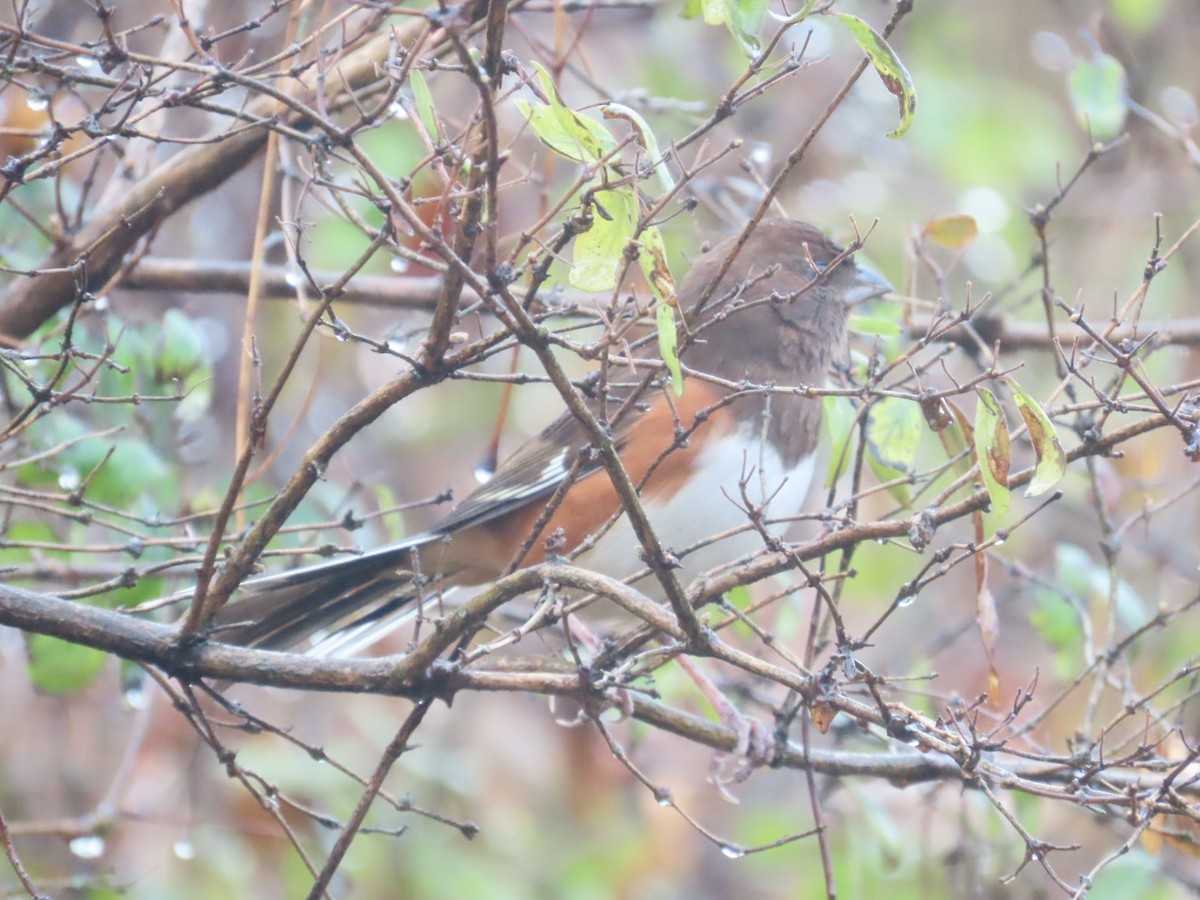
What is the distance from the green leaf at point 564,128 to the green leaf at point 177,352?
3.73ft

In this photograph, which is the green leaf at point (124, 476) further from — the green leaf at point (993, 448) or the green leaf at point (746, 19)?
the green leaf at point (993, 448)

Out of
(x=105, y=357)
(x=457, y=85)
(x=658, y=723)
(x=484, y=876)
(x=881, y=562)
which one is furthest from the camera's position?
(x=457, y=85)

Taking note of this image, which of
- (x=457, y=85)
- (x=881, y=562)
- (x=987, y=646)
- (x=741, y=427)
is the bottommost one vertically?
(x=987, y=646)

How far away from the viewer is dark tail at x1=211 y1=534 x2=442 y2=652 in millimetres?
2145

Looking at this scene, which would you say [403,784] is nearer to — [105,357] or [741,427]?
[741,427]

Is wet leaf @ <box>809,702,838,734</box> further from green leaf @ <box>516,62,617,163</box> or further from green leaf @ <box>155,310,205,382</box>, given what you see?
green leaf @ <box>155,310,205,382</box>

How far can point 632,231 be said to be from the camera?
1431 millimetres

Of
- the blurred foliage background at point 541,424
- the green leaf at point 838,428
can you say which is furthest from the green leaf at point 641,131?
the green leaf at point 838,428

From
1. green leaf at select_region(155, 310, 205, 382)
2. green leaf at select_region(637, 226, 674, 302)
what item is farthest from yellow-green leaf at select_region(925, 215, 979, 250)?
green leaf at select_region(155, 310, 205, 382)

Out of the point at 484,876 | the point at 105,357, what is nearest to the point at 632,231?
the point at 105,357

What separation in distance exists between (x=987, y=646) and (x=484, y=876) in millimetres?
2605

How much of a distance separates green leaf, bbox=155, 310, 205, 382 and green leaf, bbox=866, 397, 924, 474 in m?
1.20

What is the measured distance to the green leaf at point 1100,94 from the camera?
97.7 inches

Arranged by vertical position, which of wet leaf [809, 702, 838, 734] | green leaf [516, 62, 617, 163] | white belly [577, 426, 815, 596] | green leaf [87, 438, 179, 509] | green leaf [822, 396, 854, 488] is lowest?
wet leaf [809, 702, 838, 734]
